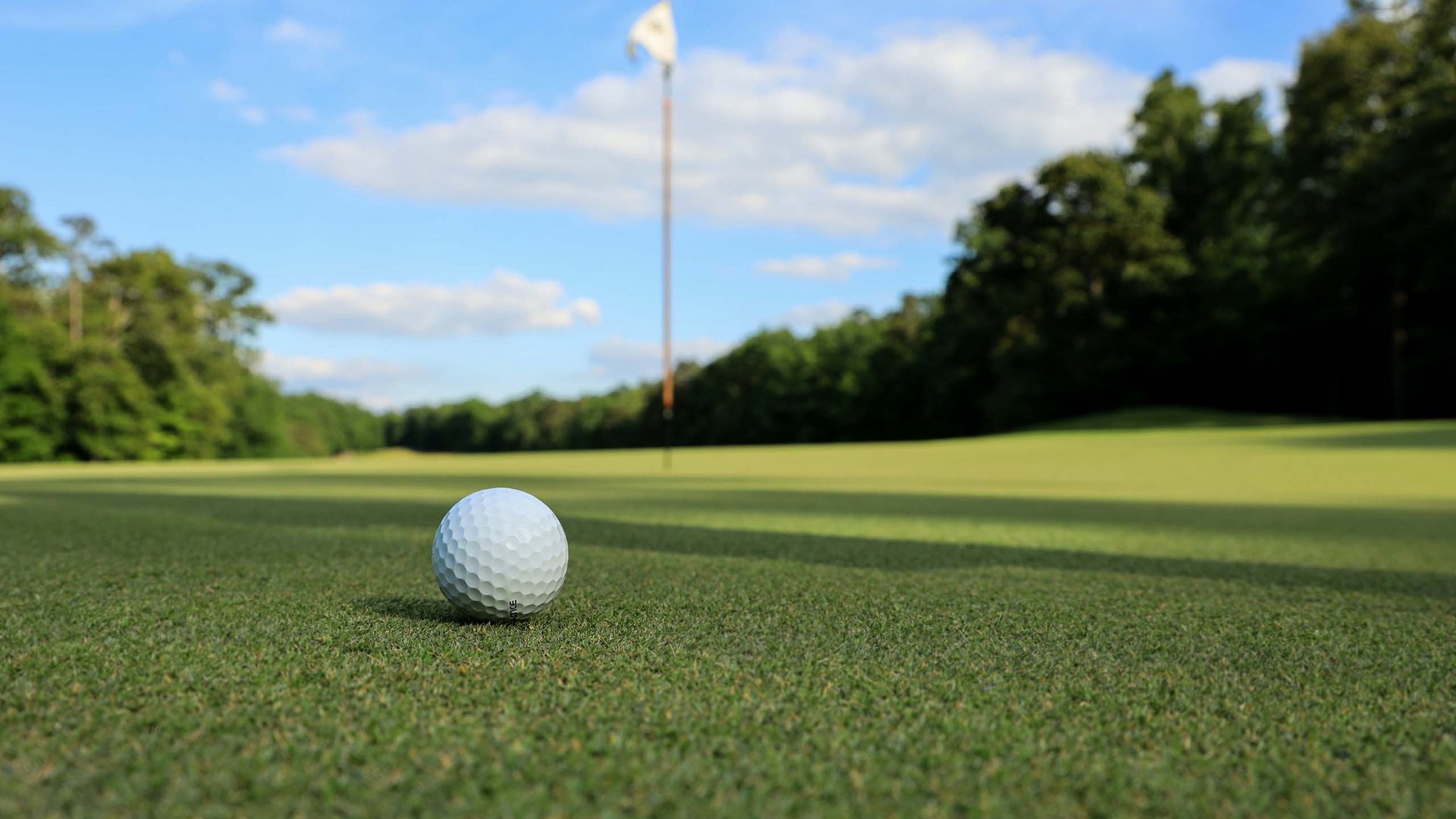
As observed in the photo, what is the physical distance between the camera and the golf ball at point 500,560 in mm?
2945

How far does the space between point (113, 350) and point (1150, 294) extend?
41876 millimetres

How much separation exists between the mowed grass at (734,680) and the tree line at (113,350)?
3806 cm

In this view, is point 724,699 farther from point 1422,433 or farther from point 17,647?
point 1422,433

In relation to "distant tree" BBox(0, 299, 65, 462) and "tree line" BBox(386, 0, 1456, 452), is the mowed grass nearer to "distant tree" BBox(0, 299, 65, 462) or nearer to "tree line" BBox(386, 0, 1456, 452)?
"tree line" BBox(386, 0, 1456, 452)

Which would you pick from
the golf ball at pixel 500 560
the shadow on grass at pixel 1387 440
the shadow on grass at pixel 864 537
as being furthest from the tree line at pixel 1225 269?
the golf ball at pixel 500 560

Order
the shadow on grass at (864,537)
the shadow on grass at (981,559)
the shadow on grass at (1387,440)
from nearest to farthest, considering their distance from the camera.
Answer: the shadow on grass at (981,559), the shadow on grass at (864,537), the shadow on grass at (1387,440)

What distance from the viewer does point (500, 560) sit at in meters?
2.92

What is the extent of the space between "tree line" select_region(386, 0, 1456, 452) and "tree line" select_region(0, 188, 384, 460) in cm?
3275

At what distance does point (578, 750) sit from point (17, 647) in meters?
1.83

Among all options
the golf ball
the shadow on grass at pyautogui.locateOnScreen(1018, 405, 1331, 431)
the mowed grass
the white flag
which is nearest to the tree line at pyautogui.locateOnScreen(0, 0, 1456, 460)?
the shadow on grass at pyautogui.locateOnScreen(1018, 405, 1331, 431)

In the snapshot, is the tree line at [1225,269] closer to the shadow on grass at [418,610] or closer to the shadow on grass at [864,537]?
the shadow on grass at [864,537]

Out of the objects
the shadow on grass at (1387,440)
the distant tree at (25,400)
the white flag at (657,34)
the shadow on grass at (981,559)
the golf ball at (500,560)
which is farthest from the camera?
the distant tree at (25,400)

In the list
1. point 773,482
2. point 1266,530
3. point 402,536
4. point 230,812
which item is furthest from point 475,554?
point 773,482

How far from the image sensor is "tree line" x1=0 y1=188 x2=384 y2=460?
36625mm
